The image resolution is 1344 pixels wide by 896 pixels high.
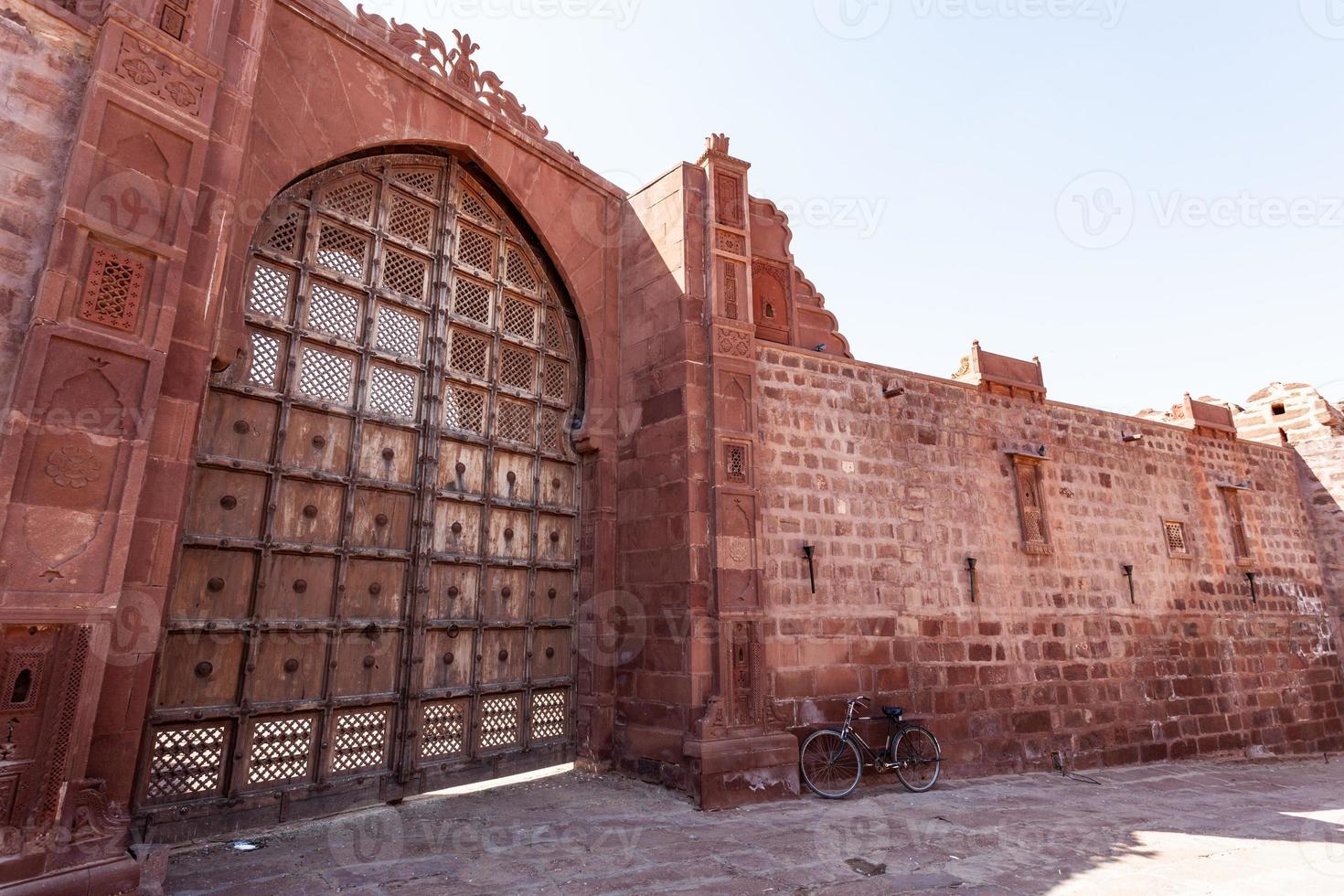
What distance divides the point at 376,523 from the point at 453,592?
89 cm

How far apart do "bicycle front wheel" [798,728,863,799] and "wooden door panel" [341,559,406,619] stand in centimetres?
376

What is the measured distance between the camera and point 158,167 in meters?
4.11

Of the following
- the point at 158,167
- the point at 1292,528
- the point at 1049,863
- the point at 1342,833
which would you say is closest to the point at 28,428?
the point at 158,167

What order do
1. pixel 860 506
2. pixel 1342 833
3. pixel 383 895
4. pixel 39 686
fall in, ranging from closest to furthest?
pixel 39 686, pixel 383 895, pixel 1342 833, pixel 860 506

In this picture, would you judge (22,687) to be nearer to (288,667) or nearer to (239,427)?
(288,667)

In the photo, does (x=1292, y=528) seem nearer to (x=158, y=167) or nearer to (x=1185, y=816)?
(x=1185, y=816)

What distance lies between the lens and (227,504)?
16.6 feet

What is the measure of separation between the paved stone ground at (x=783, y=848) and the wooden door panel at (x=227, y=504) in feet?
6.57

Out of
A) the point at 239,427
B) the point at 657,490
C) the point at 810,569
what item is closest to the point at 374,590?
the point at 239,427

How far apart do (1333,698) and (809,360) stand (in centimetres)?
1141

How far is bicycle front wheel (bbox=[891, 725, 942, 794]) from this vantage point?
696 centimetres

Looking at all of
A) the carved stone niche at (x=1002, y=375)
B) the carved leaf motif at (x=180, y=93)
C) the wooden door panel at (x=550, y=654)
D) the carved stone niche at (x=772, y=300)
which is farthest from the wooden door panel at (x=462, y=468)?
the carved stone niche at (x=1002, y=375)

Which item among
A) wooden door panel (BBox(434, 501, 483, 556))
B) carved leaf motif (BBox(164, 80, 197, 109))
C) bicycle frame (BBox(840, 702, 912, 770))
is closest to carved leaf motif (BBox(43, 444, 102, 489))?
carved leaf motif (BBox(164, 80, 197, 109))

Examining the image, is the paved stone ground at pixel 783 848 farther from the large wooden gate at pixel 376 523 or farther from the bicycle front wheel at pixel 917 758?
the large wooden gate at pixel 376 523
